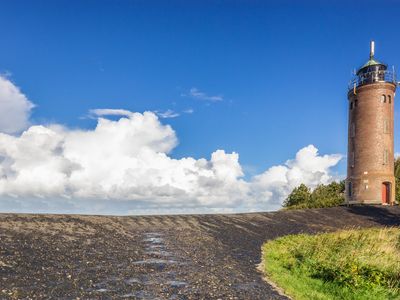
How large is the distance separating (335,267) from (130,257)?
24.2 ft

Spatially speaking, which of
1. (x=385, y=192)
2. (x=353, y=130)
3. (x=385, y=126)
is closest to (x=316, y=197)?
(x=385, y=192)

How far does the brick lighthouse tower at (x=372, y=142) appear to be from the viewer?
41938 millimetres

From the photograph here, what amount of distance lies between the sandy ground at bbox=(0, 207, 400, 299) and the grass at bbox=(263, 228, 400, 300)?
2.83 ft

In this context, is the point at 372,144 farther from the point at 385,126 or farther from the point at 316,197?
the point at 316,197

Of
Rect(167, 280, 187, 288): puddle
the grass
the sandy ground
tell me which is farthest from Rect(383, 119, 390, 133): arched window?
Rect(167, 280, 187, 288): puddle

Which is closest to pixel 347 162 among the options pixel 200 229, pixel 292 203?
pixel 292 203

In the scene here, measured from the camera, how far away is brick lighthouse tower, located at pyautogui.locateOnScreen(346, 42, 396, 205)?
41.9 meters

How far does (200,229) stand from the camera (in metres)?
22.1

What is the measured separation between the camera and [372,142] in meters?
42.4

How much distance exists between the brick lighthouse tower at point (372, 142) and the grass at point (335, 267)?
73.4 feet

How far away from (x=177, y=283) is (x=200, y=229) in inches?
431

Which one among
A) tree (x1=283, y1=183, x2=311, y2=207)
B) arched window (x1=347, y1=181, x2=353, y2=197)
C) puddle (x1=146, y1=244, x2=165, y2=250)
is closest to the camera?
puddle (x1=146, y1=244, x2=165, y2=250)

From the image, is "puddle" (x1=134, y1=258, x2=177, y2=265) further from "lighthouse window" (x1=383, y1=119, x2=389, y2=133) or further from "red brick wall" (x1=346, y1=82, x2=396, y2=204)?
"lighthouse window" (x1=383, y1=119, x2=389, y2=133)

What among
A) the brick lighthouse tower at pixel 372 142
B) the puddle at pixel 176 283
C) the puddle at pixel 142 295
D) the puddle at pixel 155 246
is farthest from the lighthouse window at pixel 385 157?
the puddle at pixel 142 295
